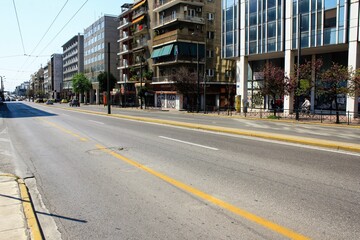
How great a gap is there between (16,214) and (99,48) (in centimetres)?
9427

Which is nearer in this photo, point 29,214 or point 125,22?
point 29,214

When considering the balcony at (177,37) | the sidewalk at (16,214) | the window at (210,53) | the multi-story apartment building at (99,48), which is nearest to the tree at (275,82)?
the sidewalk at (16,214)

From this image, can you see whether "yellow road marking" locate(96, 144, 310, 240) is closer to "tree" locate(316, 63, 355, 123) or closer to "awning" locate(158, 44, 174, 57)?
"tree" locate(316, 63, 355, 123)

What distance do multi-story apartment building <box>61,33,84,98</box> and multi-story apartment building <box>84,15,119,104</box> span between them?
9.11 metres

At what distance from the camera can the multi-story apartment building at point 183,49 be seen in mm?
54188

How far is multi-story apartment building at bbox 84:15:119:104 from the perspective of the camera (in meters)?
89.9

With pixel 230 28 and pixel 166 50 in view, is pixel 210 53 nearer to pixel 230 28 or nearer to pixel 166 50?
pixel 166 50

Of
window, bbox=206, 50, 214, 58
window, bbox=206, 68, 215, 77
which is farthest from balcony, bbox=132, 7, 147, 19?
window, bbox=206, 68, 215, 77

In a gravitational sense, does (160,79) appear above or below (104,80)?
below

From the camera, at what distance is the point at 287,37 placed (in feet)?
118

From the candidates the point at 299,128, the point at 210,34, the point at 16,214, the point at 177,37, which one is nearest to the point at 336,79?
the point at 299,128

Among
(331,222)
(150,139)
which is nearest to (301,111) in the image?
(150,139)

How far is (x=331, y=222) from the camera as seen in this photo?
4.67 meters

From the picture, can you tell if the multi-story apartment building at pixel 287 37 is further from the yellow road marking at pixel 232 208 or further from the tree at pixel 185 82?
the yellow road marking at pixel 232 208
